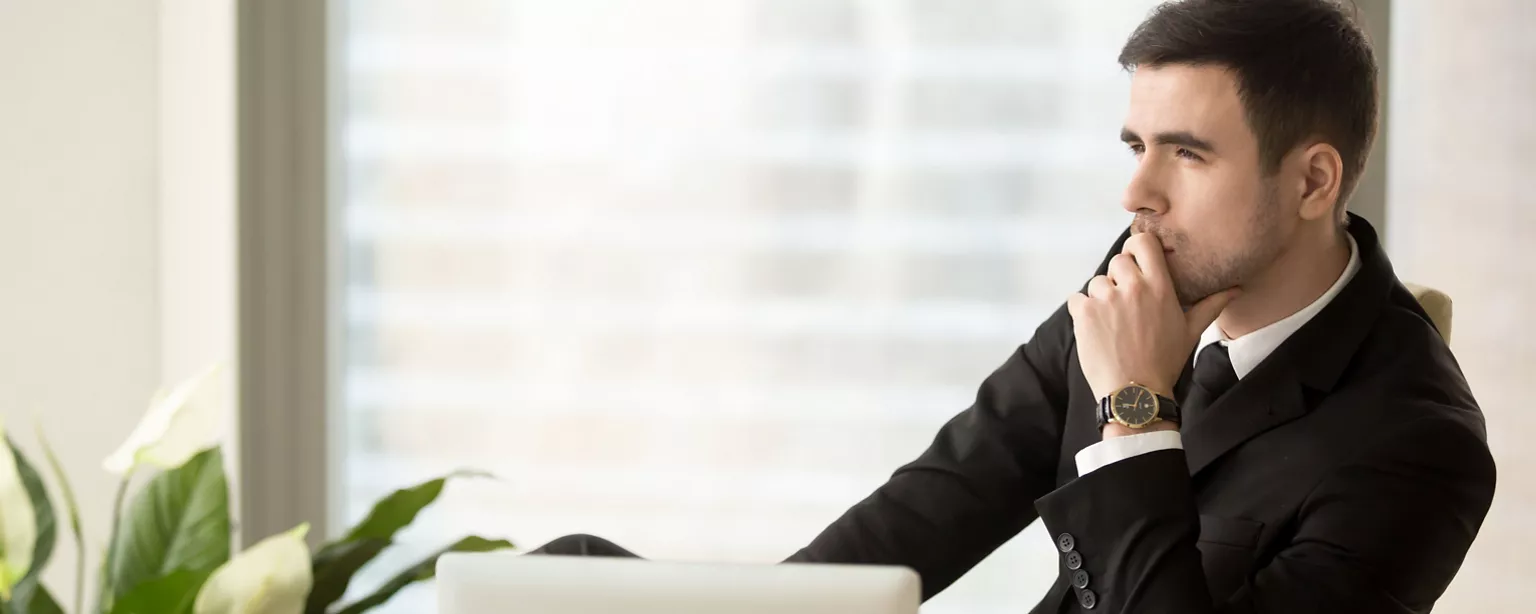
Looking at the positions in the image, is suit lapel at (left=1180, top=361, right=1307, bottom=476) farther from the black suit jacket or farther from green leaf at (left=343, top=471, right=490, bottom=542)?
green leaf at (left=343, top=471, right=490, bottom=542)

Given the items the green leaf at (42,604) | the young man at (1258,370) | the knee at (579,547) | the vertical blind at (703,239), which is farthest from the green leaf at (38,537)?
the vertical blind at (703,239)

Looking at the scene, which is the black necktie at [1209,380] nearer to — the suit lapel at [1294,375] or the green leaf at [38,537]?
the suit lapel at [1294,375]

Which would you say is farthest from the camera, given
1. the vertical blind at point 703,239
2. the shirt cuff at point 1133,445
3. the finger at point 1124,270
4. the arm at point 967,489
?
the vertical blind at point 703,239

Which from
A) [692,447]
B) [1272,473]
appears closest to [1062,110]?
[692,447]

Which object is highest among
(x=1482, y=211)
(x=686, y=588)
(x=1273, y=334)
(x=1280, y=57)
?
(x=1280, y=57)

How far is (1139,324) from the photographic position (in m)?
1.32

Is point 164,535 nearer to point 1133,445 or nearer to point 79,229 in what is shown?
point 1133,445

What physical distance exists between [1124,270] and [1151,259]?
29 mm

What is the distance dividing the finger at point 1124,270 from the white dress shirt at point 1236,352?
11 centimetres

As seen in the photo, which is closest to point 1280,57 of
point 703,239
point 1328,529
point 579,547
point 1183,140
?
point 1183,140

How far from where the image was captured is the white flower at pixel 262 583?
100 centimetres

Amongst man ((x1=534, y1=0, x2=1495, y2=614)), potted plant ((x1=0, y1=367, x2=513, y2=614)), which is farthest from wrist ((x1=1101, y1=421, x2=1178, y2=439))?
potted plant ((x1=0, y1=367, x2=513, y2=614))

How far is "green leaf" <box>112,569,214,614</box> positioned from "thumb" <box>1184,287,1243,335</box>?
94 cm

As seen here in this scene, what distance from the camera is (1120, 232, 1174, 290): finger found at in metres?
1.34
